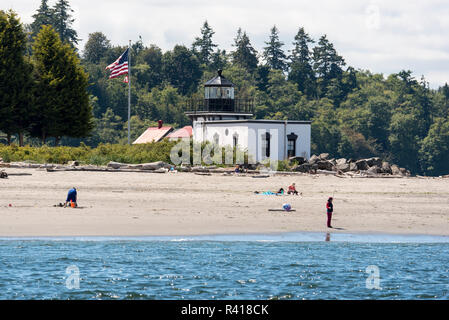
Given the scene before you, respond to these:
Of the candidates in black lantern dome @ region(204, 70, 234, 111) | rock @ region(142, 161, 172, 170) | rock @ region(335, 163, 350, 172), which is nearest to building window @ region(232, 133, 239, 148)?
black lantern dome @ region(204, 70, 234, 111)

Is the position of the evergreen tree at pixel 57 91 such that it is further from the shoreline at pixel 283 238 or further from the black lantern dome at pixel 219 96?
the shoreline at pixel 283 238

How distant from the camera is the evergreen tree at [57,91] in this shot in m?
59.4

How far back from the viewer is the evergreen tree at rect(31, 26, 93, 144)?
5944 centimetres

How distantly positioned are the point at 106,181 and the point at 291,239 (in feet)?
49.2

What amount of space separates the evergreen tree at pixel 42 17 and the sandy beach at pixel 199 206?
92.4m

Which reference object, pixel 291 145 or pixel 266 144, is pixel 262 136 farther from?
pixel 291 145

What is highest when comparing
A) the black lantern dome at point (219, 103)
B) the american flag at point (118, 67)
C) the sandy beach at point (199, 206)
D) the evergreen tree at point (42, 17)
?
the evergreen tree at point (42, 17)

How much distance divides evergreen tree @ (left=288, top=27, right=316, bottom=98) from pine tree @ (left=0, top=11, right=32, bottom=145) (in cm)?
8523

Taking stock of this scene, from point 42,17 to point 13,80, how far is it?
7472 cm

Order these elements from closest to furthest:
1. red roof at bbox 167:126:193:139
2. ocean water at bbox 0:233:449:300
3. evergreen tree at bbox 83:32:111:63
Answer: ocean water at bbox 0:233:449:300 → red roof at bbox 167:126:193:139 → evergreen tree at bbox 83:32:111:63

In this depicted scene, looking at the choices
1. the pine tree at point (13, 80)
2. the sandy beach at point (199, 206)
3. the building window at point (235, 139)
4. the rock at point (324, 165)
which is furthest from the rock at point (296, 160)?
the pine tree at point (13, 80)

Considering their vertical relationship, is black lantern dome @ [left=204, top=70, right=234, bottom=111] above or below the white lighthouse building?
above

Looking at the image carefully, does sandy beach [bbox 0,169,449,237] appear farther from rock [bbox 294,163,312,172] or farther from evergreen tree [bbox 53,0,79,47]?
evergreen tree [bbox 53,0,79,47]

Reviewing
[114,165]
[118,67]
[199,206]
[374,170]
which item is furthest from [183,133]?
[199,206]
